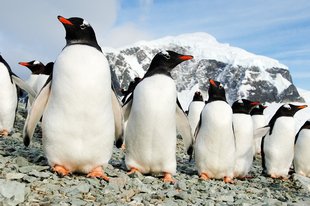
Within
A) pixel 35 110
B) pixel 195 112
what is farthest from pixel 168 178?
pixel 195 112

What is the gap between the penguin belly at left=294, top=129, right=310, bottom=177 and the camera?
373 inches

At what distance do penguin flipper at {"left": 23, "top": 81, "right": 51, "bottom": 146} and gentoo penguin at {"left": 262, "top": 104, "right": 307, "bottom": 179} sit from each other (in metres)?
5.66

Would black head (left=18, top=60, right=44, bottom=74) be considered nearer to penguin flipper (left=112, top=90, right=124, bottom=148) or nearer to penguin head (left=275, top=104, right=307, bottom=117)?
penguin head (left=275, top=104, right=307, bottom=117)

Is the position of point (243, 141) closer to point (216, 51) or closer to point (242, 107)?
point (242, 107)

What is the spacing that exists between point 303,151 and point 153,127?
512cm

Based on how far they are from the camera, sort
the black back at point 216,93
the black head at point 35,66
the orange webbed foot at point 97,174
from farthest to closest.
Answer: the black head at point 35,66
the black back at point 216,93
the orange webbed foot at point 97,174

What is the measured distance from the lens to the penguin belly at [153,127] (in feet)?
18.4

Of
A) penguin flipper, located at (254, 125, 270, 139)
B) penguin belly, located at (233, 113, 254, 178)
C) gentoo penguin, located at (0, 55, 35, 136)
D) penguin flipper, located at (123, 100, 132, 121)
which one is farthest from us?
penguin flipper, located at (254, 125, 270, 139)

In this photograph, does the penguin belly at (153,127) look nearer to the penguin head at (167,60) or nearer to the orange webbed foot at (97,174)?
the penguin head at (167,60)

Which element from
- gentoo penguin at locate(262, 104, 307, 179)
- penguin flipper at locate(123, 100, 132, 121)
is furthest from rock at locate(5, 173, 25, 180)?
gentoo penguin at locate(262, 104, 307, 179)

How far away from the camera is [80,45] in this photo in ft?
15.3

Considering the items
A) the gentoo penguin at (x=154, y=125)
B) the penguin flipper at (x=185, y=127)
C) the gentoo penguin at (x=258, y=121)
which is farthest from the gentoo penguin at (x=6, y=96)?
the gentoo penguin at (x=258, y=121)

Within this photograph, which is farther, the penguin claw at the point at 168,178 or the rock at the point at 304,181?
the rock at the point at 304,181

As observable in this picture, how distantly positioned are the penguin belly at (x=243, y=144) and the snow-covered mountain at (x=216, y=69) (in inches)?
4928
